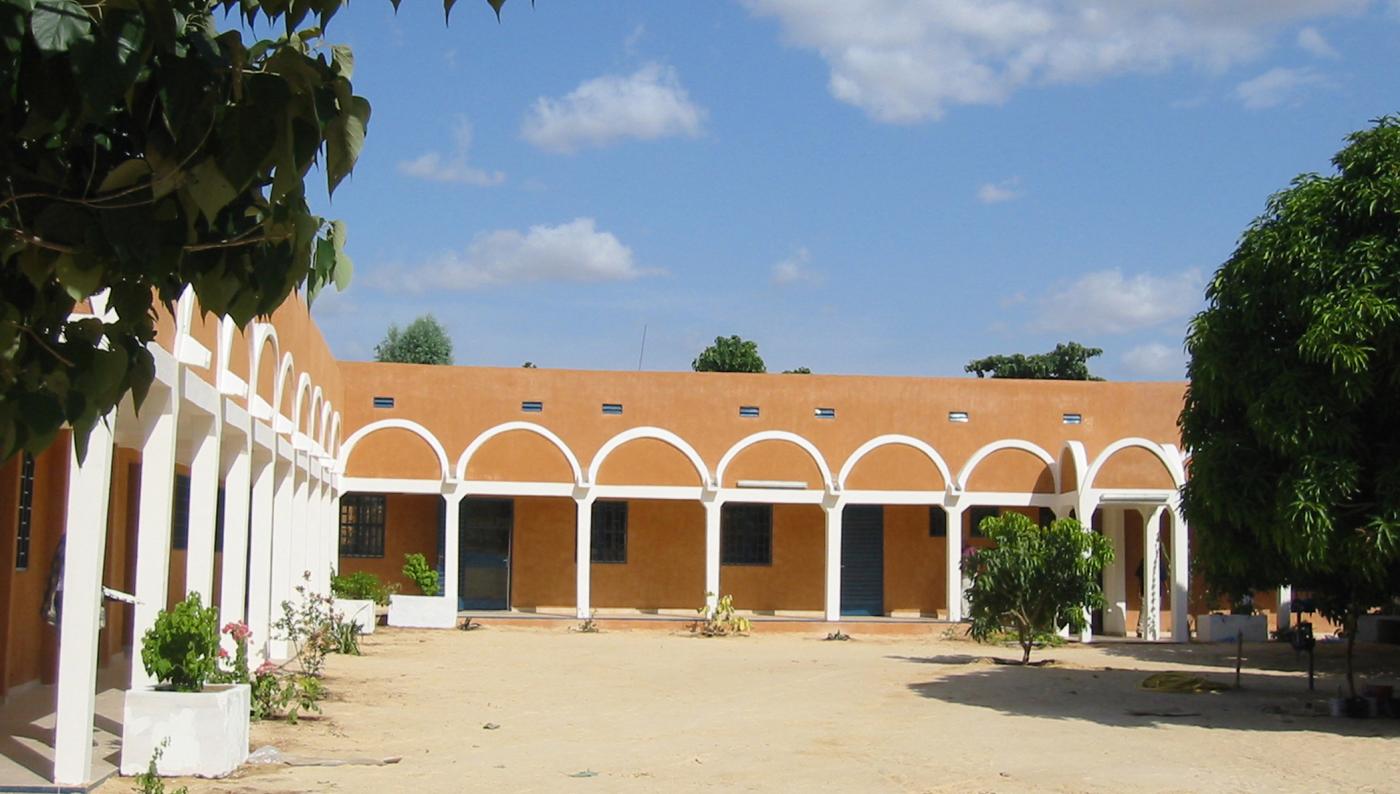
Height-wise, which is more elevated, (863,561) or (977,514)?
(977,514)

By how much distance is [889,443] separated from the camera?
85.8ft

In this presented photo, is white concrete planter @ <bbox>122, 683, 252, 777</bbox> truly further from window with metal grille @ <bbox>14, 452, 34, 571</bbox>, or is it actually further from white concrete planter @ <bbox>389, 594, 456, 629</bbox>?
white concrete planter @ <bbox>389, 594, 456, 629</bbox>

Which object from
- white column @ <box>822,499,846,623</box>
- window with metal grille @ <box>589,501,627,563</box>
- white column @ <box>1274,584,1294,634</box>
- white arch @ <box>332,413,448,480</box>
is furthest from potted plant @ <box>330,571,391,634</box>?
white column @ <box>1274,584,1294,634</box>

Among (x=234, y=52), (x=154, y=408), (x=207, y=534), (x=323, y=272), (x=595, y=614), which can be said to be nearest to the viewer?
(x=234, y=52)

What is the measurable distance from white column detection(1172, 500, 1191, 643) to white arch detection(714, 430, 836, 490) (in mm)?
6225

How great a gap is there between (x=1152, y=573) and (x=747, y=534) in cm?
782

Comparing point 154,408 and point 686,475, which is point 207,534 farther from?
point 686,475

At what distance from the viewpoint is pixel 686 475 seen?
26.9m

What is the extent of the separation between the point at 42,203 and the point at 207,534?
8.95 m

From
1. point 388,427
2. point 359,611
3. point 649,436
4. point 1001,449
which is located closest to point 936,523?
point 1001,449

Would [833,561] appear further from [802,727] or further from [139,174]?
[139,174]

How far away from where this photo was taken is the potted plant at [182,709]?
28.6 ft

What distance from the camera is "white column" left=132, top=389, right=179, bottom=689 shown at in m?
9.25

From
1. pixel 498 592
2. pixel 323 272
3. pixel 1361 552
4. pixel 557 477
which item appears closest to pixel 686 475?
pixel 557 477
